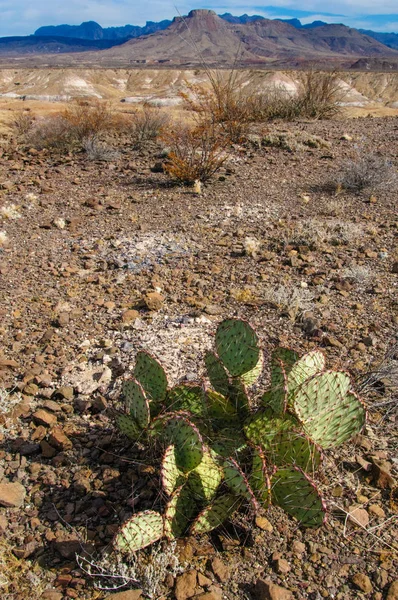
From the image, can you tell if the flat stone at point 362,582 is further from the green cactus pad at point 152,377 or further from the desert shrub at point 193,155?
the desert shrub at point 193,155

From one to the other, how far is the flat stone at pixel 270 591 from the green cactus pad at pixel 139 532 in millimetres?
450

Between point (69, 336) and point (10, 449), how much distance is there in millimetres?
1220

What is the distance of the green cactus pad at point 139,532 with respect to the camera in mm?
1986

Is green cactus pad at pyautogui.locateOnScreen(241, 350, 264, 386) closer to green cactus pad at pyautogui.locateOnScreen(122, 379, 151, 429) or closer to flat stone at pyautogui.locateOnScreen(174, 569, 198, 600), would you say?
green cactus pad at pyautogui.locateOnScreen(122, 379, 151, 429)

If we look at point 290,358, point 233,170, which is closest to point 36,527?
point 290,358

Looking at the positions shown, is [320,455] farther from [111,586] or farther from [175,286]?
[175,286]

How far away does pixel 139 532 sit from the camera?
6.61 ft

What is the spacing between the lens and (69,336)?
3.86m

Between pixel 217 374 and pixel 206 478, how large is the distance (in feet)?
1.98

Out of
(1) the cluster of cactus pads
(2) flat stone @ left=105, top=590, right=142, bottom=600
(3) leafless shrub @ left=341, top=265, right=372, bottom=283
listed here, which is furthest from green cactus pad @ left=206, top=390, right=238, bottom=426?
(3) leafless shrub @ left=341, top=265, right=372, bottom=283

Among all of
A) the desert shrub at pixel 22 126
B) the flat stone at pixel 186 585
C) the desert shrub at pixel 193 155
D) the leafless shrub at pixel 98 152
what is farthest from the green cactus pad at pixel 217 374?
the desert shrub at pixel 22 126

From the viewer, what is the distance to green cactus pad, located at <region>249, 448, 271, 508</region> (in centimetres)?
209

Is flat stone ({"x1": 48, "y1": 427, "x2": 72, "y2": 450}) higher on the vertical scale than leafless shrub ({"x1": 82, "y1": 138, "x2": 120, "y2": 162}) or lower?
lower

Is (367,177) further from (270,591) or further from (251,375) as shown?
(270,591)
